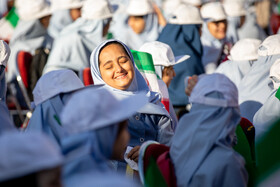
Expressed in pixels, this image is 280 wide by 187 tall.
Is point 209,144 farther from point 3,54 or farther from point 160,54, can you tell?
point 160,54

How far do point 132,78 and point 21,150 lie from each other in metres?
2.70

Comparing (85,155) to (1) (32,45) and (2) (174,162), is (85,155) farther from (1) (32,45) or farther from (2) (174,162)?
(1) (32,45)

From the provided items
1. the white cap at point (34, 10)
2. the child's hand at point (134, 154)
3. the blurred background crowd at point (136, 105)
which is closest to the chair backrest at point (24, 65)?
the blurred background crowd at point (136, 105)

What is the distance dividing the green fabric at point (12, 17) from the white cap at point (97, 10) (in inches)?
93.6

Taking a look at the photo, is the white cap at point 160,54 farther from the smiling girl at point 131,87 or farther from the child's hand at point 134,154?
the child's hand at point 134,154

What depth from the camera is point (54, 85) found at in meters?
4.40

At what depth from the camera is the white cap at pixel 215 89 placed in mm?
3490

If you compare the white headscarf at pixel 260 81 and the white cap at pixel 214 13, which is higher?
the white headscarf at pixel 260 81

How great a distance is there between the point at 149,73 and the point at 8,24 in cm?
631

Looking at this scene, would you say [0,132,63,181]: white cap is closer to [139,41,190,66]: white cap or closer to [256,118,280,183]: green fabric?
[256,118,280,183]: green fabric

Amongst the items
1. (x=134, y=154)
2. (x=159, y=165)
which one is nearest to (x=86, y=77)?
(x=134, y=154)

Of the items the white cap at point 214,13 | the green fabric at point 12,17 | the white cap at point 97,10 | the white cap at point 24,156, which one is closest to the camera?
the white cap at point 24,156

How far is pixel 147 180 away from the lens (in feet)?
11.1

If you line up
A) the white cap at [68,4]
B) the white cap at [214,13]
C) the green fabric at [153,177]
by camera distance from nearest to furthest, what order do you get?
the green fabric at [153,177], the white cap at [214,13], the white cap at [68,4]
